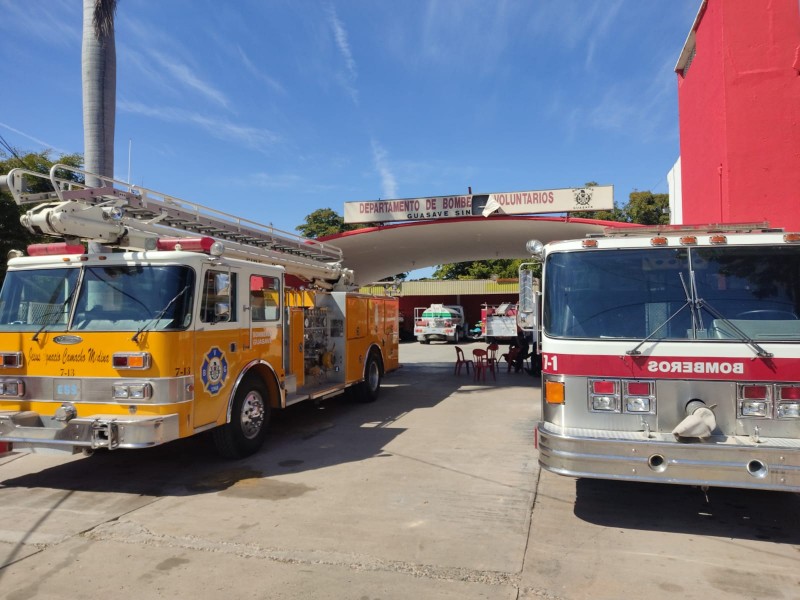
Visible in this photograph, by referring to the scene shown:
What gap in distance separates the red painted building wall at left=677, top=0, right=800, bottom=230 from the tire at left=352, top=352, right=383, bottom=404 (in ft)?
23.4

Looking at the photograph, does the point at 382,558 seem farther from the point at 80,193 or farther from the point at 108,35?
the point at 108,35

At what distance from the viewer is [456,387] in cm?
1397

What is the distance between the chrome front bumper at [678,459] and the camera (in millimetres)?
4156

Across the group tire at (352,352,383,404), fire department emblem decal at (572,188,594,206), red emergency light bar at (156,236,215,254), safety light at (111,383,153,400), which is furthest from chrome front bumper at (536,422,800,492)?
fire department emblem decal at (572,188,594,206)

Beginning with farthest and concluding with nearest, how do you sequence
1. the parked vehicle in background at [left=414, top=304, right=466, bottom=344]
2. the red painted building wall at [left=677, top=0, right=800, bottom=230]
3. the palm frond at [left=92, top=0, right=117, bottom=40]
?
the parked vehicle in background at [left=414, top=304, right=466, bottom=344] < the palm frond at [left=92, top=0, right=117, bottom=40] < the red painted building wall at [left=677, top=0, right=800, bottom=230]

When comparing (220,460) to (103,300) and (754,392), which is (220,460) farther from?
(754,392)

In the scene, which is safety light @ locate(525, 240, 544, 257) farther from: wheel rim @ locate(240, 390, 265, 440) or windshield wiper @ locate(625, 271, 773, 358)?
wheel rim @ locate(240, 390, 265, 440)

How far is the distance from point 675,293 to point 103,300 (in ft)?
19.1

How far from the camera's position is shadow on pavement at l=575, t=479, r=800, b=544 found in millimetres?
4738

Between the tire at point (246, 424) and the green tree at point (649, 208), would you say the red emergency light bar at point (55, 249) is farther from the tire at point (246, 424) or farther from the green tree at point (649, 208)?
the green tree at point (649, 208)

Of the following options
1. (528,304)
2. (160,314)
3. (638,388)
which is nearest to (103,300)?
(160,314)

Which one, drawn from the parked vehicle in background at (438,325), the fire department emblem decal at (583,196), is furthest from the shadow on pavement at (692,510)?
the parked vehicle in background at (438,325)

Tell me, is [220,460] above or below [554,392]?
below

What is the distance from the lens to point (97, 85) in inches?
425
